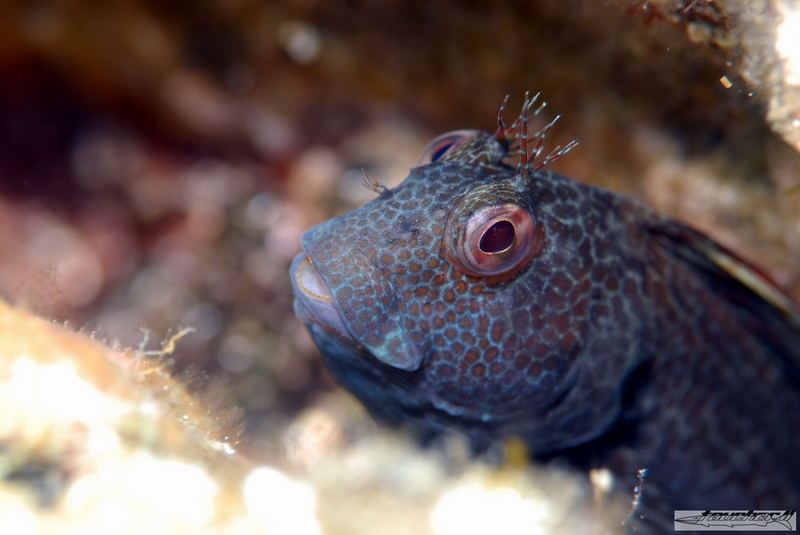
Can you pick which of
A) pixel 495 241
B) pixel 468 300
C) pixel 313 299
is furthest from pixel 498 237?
pixel 313 299

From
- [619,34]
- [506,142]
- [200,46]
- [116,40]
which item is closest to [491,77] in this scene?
[619,34]

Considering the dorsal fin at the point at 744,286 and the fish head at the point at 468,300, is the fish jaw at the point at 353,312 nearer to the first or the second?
the fish head at the point at 468,300

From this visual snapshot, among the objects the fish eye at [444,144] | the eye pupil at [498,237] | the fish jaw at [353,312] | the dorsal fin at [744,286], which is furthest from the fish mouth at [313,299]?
the dorsal fin at [744,286]

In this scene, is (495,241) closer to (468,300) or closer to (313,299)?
(468,300)

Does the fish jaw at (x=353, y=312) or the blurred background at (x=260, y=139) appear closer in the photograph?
the fish jaw at (x=353, y=312)

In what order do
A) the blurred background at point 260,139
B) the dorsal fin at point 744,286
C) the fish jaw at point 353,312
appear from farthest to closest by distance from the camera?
1. the blurred background at point 260,139
2. the dorsal fin at point 744,286
3. the fish jaw at point 353,312

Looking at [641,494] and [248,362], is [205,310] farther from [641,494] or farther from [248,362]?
[641,494]
